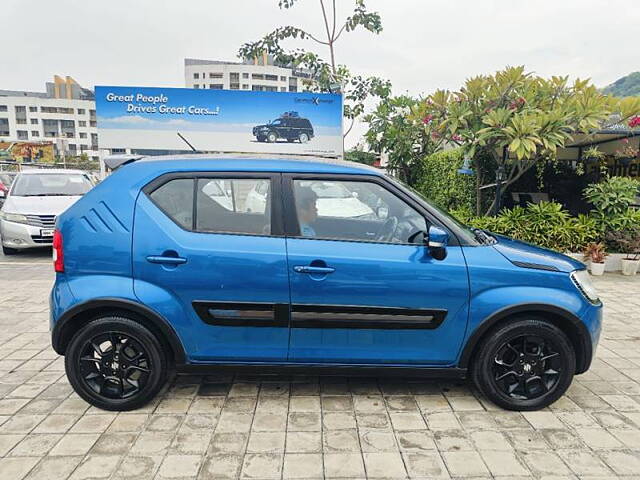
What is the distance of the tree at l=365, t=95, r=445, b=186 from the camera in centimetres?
948

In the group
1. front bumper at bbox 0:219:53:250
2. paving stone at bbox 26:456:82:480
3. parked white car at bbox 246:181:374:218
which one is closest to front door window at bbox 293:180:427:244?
parked white car at bbox 246:181:374:218

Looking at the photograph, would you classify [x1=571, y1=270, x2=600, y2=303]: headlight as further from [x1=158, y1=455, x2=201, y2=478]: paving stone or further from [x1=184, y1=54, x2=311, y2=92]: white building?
[x1=184, y1=54, x2=311, y2=92]: white building

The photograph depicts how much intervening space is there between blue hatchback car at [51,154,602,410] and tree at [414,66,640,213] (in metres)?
4.01

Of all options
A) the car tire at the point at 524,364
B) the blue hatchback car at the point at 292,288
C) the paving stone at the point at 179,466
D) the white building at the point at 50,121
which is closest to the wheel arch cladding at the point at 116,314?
the blue hatchback car at the point at 292,288

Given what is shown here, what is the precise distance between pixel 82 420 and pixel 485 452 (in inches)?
101

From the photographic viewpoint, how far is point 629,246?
23.0 ft

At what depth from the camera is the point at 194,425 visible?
2.67 metres

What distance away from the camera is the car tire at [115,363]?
2.73 m

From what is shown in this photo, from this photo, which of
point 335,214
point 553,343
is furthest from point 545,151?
point 335,214

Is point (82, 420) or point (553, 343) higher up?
point (553, 343)

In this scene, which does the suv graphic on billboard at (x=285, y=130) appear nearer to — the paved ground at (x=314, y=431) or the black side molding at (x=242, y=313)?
the paved ground at (x=314, y=431)

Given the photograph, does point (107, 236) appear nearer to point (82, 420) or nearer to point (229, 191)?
point (229, 191)

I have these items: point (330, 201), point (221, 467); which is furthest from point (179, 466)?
point (330, 201)

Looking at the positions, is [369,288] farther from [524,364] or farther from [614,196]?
[614,196]
